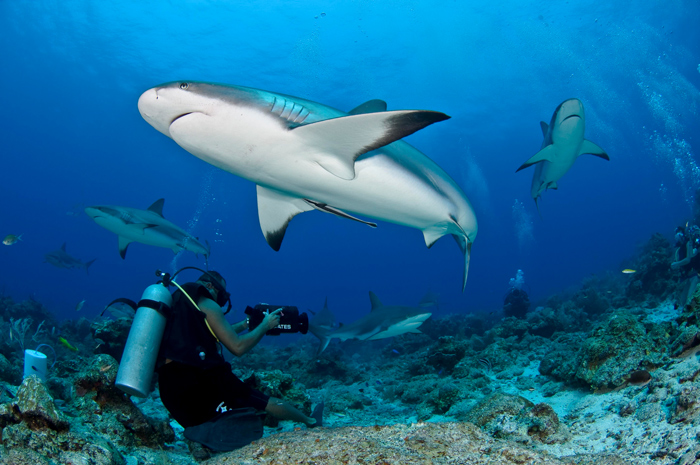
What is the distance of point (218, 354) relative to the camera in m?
3.26

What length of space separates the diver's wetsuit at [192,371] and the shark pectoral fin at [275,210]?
4.19ft

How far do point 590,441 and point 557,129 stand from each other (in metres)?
6.55

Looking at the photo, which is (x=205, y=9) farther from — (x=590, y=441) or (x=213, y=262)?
(x=213, y=262)

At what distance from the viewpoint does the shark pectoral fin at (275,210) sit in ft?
13.0

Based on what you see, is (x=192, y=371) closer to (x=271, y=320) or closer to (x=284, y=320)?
(x=271, y=320)

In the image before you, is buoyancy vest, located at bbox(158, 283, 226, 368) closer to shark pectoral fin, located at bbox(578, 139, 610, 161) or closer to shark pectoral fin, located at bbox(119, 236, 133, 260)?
shark pectoral fin, located at bbox(578, 139, 610, 161)

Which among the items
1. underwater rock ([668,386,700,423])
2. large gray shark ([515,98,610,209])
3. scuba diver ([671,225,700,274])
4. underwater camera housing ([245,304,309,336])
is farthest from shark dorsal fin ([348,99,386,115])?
scuba diver ([671,225,700,274])

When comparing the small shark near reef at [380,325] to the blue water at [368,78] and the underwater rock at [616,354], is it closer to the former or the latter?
the underwater rock at [616,354]

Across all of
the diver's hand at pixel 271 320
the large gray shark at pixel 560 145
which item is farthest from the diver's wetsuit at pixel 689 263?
the diver's hand at pixel 271 320

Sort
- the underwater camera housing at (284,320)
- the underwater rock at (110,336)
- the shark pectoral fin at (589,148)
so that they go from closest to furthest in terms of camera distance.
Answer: the underwater camera housing at (284,320)
the underwater rock at (110,336)
the shark pectoral fin at (589,148)

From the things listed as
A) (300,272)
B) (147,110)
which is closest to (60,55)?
(147,110)

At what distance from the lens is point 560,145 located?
7172 millimetres

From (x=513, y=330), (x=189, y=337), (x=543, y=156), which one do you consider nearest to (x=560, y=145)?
(x=543, y=156)

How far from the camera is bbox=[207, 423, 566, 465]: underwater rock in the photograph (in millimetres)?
1721
